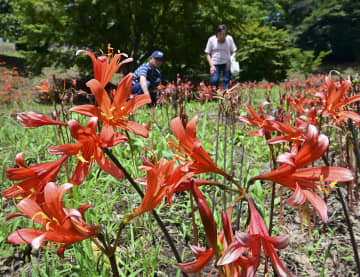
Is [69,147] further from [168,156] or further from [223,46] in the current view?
[223,46]

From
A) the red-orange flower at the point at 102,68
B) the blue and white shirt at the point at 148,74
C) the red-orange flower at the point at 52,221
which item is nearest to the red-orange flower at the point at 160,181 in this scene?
the red-orange flower at the point at 52,221

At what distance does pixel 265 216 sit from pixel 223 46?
18.5 ft

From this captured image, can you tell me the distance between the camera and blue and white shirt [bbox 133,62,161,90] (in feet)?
20.2

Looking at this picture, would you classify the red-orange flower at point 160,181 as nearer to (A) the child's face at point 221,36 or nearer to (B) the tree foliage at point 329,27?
(A) the child's face at point 221,36

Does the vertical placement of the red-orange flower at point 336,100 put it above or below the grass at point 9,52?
below

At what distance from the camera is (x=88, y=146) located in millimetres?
900

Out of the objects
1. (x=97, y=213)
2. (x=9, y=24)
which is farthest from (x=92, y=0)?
(x=9, y=24)

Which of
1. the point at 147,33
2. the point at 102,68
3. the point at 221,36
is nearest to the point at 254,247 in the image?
the point at 102,68

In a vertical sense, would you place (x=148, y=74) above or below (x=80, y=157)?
above

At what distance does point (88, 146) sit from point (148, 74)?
18.9ft

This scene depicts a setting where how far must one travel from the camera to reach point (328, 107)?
138 centimetres

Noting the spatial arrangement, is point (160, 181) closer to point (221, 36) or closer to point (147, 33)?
point (221, 36)

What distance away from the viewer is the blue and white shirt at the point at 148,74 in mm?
6145

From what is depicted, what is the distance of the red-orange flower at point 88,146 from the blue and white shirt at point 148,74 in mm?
5410
